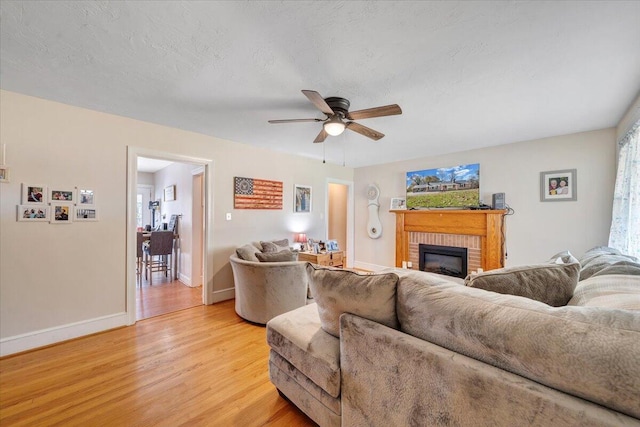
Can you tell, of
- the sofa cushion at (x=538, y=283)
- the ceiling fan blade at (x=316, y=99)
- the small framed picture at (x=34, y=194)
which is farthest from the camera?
the small framed picture at (x=34, y=194)

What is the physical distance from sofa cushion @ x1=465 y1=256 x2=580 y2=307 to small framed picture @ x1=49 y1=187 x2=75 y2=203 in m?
3.57

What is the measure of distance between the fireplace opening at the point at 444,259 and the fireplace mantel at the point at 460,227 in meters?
0.28

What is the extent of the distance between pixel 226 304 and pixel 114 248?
1534 mm

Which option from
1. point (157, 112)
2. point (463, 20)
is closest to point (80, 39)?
point (157, 112)

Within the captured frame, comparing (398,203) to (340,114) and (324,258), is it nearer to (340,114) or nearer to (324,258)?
(324,258)

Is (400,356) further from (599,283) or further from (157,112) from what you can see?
(157,112)

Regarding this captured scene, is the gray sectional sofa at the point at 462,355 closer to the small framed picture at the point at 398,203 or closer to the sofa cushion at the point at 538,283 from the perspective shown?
the sofa cushion at the point at 538,283

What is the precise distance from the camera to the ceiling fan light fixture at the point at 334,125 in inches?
88.4

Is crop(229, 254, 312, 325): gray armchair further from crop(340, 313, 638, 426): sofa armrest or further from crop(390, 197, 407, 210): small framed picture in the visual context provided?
crop(390, 197, 407, 210): small framed picture

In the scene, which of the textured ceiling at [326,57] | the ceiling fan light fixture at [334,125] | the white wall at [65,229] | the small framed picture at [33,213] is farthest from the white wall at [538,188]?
the small framed picture at [33,213]

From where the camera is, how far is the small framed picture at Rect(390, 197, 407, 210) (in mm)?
5023

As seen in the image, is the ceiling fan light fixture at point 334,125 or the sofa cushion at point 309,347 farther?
the ceiling fan light fixture at point 334,125

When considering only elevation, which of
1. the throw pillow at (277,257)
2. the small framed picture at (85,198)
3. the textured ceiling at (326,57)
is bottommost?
the throw pillow at (277,257)

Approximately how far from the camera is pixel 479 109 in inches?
102
